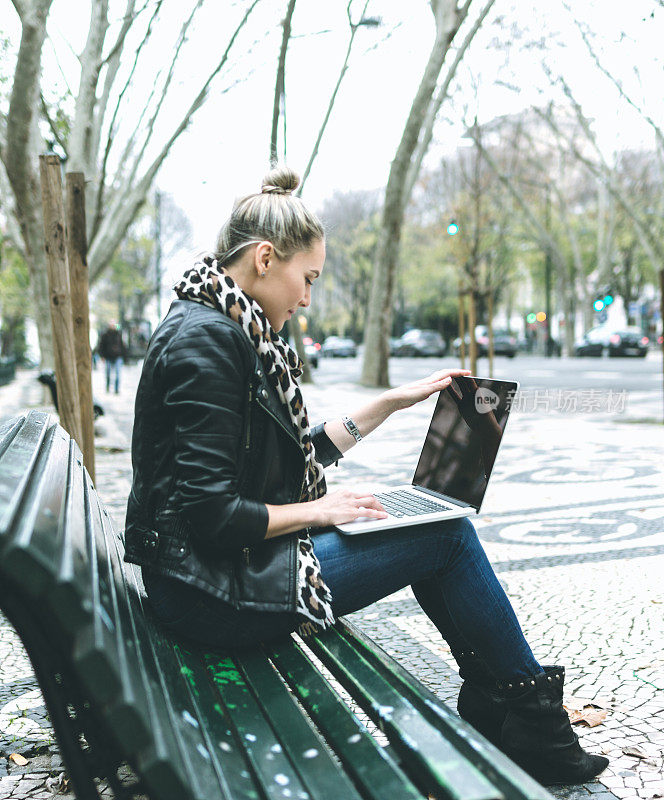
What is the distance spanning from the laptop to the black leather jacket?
0.86ft

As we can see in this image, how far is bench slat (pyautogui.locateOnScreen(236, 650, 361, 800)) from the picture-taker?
1398 millimetres

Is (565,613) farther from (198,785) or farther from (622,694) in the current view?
(198,785)

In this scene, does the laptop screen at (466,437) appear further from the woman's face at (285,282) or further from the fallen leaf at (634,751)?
the fallen leaf at (634,751)

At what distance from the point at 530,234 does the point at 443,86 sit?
22305 mm

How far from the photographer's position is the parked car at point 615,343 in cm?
3628

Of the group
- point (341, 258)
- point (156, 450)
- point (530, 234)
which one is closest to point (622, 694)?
point (156, 450)

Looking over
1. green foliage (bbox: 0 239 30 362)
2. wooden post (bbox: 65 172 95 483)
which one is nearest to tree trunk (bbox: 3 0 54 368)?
wooden post (bbox: 65 172 95 483)

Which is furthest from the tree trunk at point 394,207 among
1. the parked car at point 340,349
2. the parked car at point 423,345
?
the parked car at point 340,349

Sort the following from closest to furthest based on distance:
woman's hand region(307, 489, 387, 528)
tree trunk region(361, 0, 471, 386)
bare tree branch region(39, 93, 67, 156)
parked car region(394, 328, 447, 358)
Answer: woman's hand region(307, 489, 387, 528) < bare tree branch region(39, 93, 67, 156) < tree trunk region(361, 0, 471, 386) < parked car region(394, 328, 447, 358)

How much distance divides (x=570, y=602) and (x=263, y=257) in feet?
7.80

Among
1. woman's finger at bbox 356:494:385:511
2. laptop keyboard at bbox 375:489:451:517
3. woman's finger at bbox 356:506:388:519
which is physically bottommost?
laptop keyboard at bbox 375:489:451:517

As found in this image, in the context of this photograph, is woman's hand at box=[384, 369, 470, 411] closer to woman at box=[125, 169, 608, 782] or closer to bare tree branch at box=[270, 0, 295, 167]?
woman at box=[125, 169, 608, 782]

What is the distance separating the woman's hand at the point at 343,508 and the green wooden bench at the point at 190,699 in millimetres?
281

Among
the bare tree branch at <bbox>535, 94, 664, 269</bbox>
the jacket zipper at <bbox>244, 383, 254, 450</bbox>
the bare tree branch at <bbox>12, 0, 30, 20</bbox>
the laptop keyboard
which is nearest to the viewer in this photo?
the jacket zipper at <bbox>244, 383, 254, 450</bbox>
